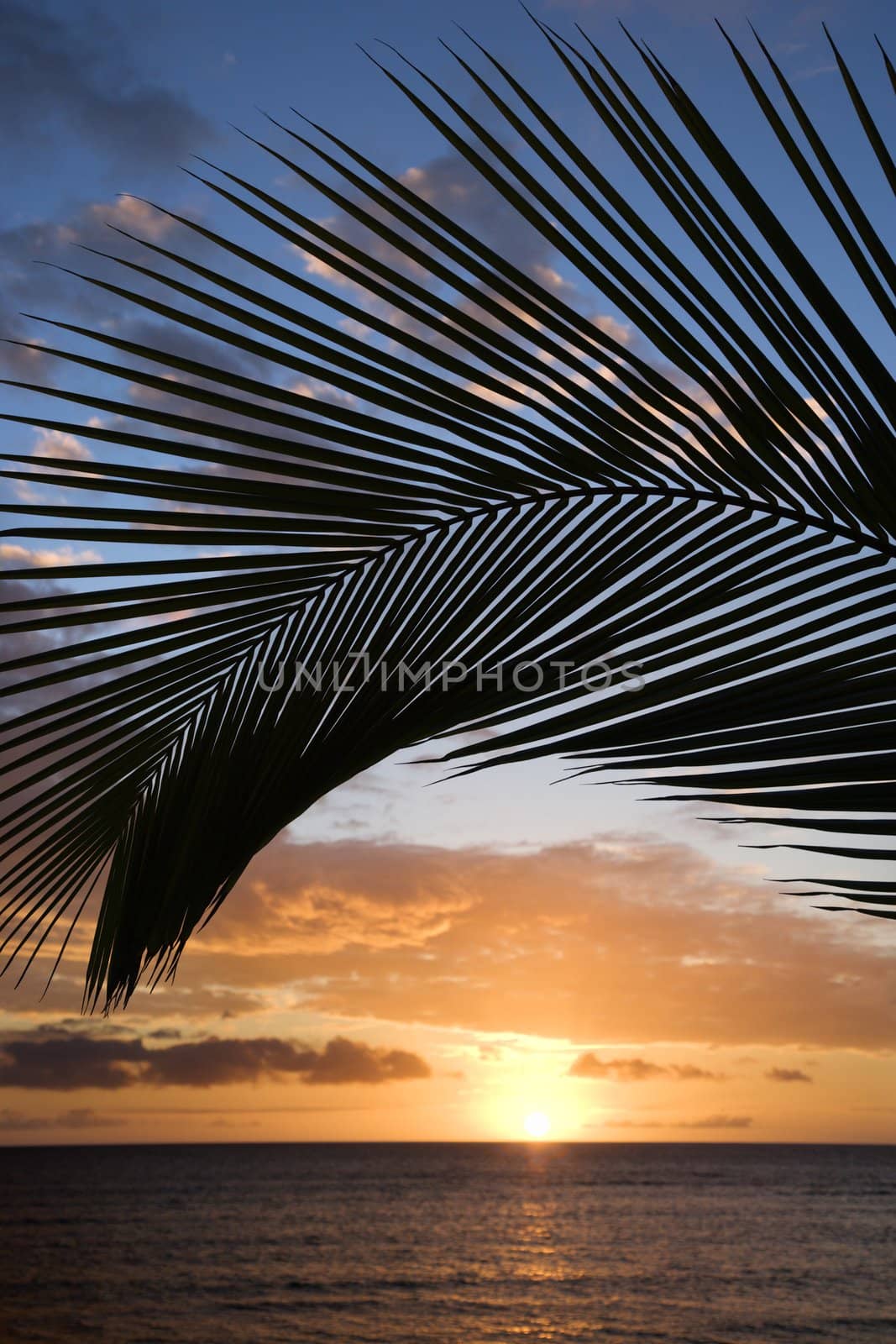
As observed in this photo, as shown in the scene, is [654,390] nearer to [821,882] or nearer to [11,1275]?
[821,882]

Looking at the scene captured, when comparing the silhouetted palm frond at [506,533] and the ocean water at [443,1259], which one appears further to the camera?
the ocean water at [443,1259]

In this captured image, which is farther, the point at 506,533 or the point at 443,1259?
the point at 443,1259

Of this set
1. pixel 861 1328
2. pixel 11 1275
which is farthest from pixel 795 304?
pixel 11 1275

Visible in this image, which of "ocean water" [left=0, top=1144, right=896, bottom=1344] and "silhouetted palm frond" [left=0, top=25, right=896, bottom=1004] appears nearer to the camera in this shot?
"silhouetted palm frond" [left=0, top=25, right=896, bottom=1004]

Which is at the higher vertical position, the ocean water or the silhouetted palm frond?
the silhouetted palm frond

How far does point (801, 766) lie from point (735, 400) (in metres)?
0.38

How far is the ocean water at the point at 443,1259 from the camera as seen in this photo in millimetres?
29516

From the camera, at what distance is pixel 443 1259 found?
40.7 m

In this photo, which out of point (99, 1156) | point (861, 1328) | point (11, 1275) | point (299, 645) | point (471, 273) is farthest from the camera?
point (99, 1156)

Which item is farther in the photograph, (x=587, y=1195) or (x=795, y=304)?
(x=587, y=1195)

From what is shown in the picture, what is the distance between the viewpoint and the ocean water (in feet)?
96.8

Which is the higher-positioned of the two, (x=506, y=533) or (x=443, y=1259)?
(x=506, y=533)

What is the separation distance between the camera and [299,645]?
1.31 m

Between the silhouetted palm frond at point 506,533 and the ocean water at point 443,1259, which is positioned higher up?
the silhouetted palm frond at point 506,533
